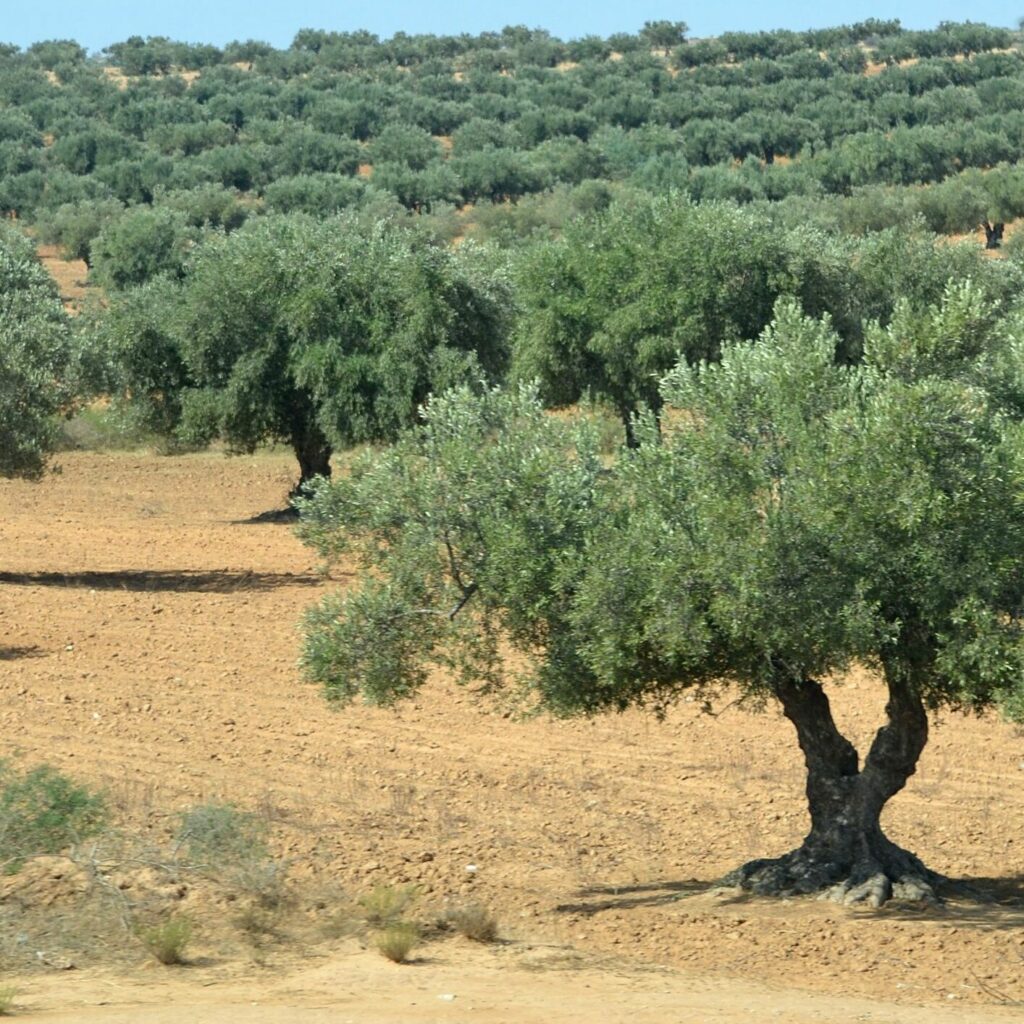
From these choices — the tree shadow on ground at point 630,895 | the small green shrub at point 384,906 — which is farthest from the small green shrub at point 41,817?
the tree shadow on ground at point 630,895

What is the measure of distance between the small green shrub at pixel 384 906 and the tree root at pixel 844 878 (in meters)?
2.72

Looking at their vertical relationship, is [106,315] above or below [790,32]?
below

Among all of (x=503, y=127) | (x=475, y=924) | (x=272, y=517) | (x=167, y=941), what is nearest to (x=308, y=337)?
(x=272, y=517)

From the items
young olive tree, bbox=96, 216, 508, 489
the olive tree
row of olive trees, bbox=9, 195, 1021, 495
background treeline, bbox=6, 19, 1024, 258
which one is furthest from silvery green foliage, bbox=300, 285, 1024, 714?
background treeline, bbox=6, 19, 1024, 258

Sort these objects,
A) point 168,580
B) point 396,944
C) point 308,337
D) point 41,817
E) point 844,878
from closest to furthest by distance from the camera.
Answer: point 396,944 → point 41,817 → point 844,878 → point 168,580 → point 308,337

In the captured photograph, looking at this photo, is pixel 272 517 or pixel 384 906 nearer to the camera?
pixel 384 906

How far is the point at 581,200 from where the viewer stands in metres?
75.4

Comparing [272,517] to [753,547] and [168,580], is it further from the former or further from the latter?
[753,547]

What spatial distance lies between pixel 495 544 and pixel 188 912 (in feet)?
11.4

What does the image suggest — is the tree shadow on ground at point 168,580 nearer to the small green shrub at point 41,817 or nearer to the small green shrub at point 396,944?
the small green shrub at point 41,817

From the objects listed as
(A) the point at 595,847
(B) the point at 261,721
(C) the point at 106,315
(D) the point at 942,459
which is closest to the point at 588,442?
(D) the point at 942,459

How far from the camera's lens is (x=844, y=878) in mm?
13305

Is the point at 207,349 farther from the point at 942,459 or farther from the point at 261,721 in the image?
the point at 942,459

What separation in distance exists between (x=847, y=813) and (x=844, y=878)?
0.55 m
